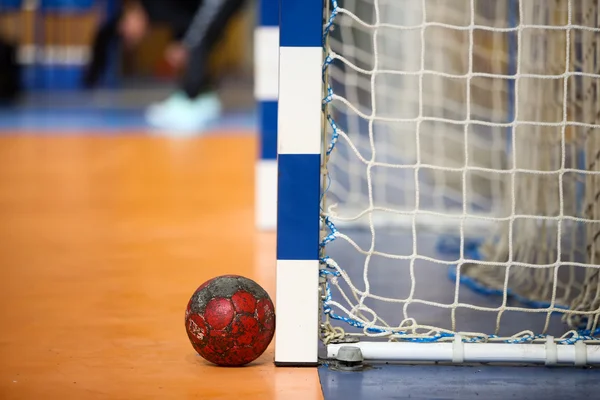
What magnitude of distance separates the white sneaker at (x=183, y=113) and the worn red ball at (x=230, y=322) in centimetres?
671

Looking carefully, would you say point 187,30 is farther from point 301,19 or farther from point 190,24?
point 301,19

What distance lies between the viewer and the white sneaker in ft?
29.4

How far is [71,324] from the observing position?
8.29 ft

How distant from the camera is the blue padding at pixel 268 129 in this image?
4090mm

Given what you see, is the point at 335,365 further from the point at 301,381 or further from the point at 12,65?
the point at 12,65

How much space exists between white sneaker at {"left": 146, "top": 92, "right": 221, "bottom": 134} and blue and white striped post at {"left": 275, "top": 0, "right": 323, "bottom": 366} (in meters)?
6.73

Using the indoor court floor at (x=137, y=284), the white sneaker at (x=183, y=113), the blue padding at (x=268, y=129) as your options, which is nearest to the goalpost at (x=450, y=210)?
the indoor court floor at (x=137, y=284)

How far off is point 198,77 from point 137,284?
20.2 ft

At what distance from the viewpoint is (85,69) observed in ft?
38.8

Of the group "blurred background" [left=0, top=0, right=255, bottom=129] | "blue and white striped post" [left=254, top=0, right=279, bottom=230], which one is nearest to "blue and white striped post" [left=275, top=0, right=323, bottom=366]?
"blue and white striped post" [left=254, top=0, right=279, bottom=230]

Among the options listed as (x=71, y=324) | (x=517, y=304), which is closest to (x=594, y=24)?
(x=517, y=304)

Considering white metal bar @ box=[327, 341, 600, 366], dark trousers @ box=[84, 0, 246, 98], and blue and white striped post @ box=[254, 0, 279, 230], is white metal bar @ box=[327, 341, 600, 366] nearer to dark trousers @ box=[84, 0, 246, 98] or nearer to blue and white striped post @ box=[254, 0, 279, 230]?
blue and white striped post @ box=[254, 0, 279, 230]

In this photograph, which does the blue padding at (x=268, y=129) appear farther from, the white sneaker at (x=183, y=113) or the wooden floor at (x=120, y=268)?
the white sneaker at (x=183, y=113)

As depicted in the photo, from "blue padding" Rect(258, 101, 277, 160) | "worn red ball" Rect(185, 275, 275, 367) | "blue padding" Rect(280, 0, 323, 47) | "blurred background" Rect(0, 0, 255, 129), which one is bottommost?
"worn red ball" Rect(185, 275, 275, 367)
